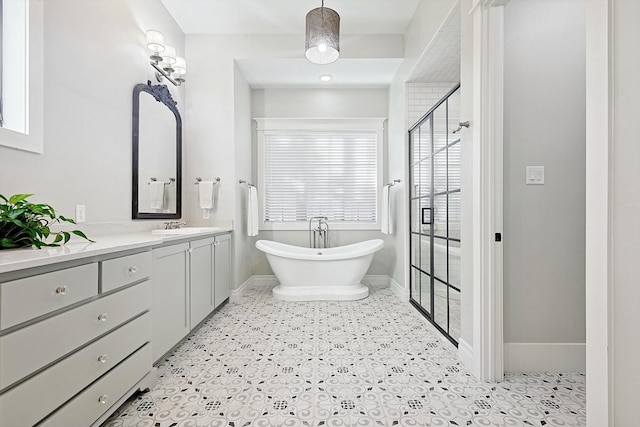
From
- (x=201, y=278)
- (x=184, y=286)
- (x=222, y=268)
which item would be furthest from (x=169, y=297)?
(x=222, y=268)

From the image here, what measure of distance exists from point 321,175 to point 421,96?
1682 mm

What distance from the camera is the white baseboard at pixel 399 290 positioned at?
3553 mm

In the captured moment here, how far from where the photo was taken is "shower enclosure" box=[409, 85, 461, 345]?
2387 millimetres

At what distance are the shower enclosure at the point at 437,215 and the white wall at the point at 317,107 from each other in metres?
1.17

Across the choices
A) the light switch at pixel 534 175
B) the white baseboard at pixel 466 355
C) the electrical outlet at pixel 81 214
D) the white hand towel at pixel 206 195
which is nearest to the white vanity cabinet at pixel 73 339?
the electrical outlet at pixel 81 214

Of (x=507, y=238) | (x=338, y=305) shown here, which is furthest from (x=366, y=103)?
(x=507, y=238)

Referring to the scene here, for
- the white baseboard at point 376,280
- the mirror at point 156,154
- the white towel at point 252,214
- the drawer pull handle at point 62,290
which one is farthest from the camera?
the white baseboard at point 376,280

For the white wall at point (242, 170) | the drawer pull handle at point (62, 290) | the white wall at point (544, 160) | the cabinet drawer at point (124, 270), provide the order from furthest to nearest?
the white wall at point (242, 170) < the white wall at point (544, 160) < the cabinet drawer at point (124, 270) < the drawer pull handle at point (62, 290)

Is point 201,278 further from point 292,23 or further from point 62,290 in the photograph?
point 292,23

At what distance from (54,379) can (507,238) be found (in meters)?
2.31

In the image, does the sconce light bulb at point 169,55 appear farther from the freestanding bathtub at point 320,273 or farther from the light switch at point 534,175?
the light switch at point 534,175

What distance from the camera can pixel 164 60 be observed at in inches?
117

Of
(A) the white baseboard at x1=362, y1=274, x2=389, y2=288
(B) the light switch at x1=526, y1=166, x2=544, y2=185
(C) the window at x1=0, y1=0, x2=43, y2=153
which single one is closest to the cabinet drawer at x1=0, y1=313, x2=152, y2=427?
(C) the window at x1=0, y1=0, x2=43, y2=153

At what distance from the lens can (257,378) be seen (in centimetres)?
190
